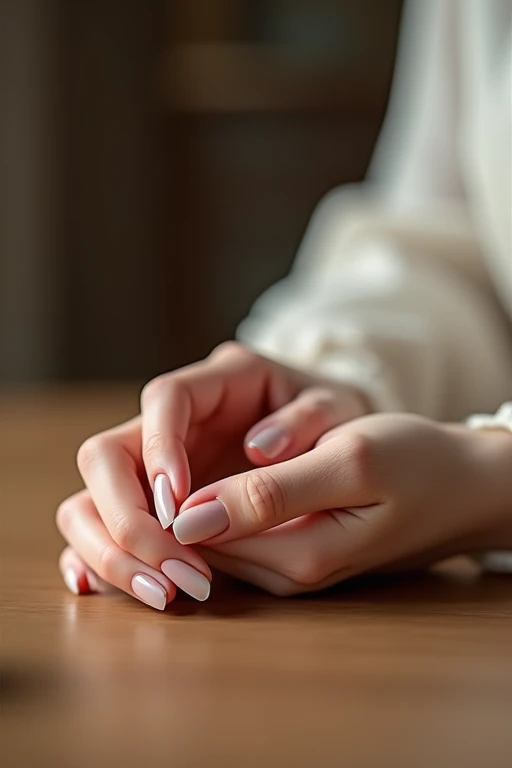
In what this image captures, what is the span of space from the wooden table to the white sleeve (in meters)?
0.19

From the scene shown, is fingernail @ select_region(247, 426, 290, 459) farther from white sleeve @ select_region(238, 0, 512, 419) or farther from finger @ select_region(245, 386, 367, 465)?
white sleeve @ select_region(238, 0, 512, 419)

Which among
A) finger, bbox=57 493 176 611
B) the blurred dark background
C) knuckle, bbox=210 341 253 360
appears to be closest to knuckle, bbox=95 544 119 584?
finger, bbox=57 493 176 611

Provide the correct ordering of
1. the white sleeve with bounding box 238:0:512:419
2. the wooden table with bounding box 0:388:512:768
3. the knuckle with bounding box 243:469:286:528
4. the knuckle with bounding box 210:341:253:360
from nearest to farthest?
the wooden table with bounding box 0:388:512:768, the knuckle with bounding box 243:469:286:528, the knuckle with bounding box 210:341:253:360, the white sleeve with bounding box 238:0:512:419

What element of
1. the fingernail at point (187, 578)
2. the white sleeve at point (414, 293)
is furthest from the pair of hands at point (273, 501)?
the white sleeve at point (414, 293)

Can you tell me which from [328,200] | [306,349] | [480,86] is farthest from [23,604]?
[328,200]

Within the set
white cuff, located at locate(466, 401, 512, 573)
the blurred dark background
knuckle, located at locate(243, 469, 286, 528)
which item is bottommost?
the blurred dark background

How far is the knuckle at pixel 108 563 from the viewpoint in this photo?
348 mm

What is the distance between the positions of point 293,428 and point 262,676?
138 mm

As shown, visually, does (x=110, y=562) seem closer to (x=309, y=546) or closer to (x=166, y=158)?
(x=309, y=546)

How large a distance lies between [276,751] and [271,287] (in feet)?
7.40

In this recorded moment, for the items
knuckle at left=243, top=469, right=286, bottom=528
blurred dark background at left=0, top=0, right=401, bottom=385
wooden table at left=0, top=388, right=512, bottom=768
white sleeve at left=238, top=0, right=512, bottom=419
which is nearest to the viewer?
wooden table at left=0, top=388, right=512, bottom=768

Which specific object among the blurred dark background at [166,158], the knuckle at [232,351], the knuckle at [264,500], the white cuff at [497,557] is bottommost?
the blurred dark background at [166,158]

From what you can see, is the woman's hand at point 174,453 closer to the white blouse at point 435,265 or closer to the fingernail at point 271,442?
the fingernail at point 271,442

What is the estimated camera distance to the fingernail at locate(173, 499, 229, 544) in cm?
33
